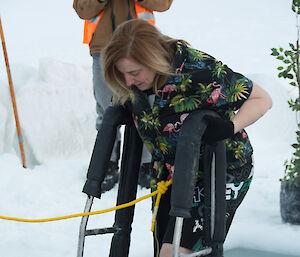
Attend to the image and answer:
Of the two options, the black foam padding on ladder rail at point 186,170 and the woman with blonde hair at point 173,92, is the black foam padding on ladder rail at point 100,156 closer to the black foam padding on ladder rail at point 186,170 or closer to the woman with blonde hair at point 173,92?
the woman with blonde hair at point 173,92

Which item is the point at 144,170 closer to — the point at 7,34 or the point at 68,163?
the point at 68,163

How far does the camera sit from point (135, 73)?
1554 mm

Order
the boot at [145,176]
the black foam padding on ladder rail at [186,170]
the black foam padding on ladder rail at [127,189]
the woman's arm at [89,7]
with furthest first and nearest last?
the boot at [145,176] → the woman's arm at [89,7] → the black foam padding on ladder rail at [127,189] → the black foam padding on ladder rail at [186,170]

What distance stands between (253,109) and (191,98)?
206mm

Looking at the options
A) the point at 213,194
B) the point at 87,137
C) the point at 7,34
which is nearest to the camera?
the point at 213,194

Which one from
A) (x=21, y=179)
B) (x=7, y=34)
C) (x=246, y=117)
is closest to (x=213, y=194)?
(x=246, y=117)

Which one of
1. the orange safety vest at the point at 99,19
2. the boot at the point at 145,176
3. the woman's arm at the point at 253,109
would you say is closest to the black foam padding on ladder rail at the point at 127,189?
the woman's arm at the point at 253,109

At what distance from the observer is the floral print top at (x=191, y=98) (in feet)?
5.08

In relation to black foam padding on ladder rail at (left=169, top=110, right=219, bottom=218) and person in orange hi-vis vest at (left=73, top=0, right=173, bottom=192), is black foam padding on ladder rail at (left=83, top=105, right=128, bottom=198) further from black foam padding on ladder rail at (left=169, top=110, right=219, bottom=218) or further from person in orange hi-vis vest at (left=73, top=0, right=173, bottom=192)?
person in orange hi-vis vest at (left=73, top=0, right=173, bottom=192)

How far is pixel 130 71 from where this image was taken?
155cm

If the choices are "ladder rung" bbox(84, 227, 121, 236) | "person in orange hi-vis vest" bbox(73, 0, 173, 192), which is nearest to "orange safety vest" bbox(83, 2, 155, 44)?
"person in orange hi-vis vest" bbox(73, 0, 173, 192)

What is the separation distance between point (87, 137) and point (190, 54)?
2712 millimetres

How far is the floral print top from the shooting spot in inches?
61.0

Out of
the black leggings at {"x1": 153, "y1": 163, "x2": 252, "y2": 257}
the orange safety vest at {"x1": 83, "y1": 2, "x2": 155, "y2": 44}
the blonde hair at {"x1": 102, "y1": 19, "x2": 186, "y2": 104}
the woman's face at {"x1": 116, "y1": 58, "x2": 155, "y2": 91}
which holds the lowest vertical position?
the black leggings at {"x1": 153, "y1": 163, "x2": 252, "y2": 257}
